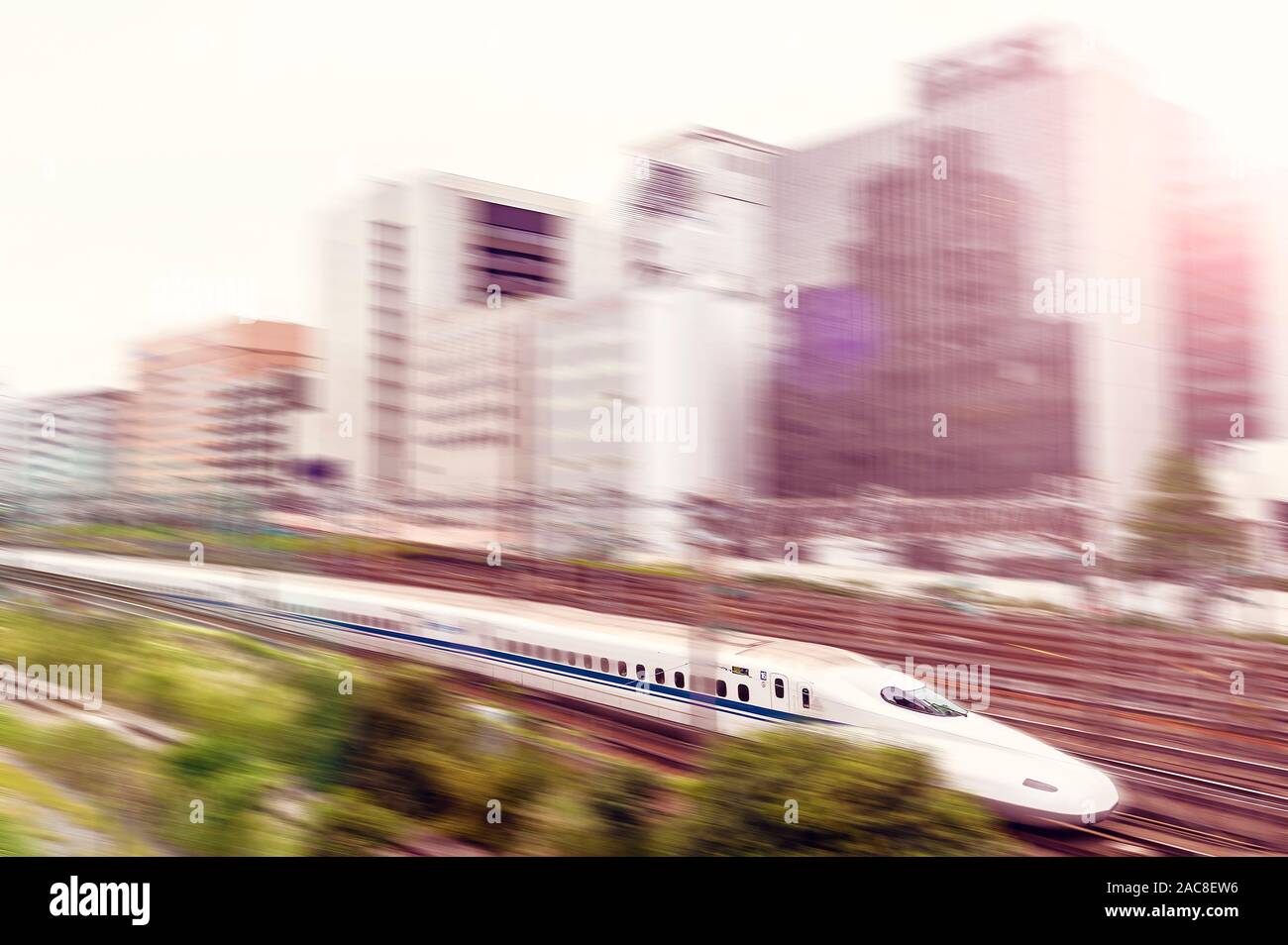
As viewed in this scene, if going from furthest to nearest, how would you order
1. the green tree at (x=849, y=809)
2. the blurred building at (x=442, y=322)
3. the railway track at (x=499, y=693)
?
the blurred building at (x=442, y=322)
the railway track at (x=499, y=693)
the green tree at (x=849, y=809)

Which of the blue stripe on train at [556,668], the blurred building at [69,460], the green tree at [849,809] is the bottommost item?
the green tree at [849,809]

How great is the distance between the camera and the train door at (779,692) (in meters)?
2.88

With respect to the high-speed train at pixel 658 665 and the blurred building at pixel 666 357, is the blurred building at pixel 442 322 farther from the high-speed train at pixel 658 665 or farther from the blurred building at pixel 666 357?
the high-speed train at pixel 658 665

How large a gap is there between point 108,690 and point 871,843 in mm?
3187

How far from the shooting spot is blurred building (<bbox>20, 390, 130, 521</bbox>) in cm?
381

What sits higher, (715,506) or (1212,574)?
(715,506)

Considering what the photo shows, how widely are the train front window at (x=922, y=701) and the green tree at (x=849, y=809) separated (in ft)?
0.92

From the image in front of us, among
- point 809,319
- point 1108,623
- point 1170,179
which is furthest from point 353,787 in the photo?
point 1170,179

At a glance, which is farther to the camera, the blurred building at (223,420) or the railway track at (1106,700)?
the blurred building at (223,420)

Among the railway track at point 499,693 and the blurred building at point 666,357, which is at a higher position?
the blurred building at point 666,357

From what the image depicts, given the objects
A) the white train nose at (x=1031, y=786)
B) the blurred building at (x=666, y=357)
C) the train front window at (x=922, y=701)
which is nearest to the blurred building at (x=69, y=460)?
the blurred building at (x=666, y=357)

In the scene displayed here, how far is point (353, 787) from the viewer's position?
2.93 meters
